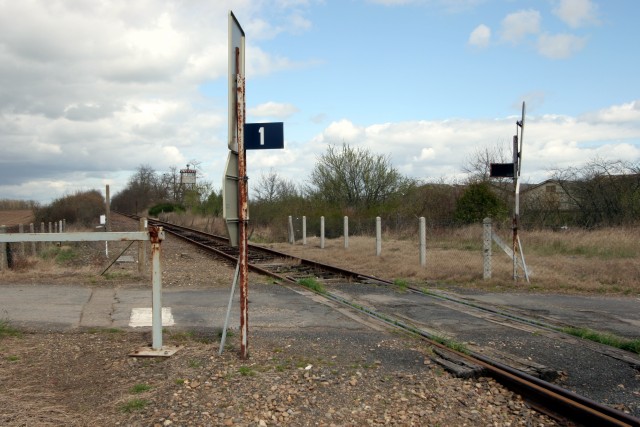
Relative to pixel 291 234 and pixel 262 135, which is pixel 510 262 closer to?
pixel 262 135

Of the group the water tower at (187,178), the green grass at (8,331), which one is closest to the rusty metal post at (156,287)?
the green grass at (8,331)

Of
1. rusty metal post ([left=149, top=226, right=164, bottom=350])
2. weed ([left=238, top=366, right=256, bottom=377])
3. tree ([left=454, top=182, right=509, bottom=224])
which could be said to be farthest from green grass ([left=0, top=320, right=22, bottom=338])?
tree ([left=454, top=182, right=509, bottom=224])

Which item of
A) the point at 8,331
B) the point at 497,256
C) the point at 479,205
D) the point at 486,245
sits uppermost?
the point at 479,205

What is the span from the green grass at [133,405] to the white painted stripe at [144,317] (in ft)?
9.70

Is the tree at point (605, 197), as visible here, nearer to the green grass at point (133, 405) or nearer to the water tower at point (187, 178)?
the green grass at point (133, 405)

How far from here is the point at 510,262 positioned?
51.1 feet

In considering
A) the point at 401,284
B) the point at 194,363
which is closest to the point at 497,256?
the point at 401,284

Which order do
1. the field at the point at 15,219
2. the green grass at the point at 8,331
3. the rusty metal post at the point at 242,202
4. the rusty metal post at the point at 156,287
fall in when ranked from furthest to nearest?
the field at the point at 15,219, the green grass at the point at 8,331, the rusty metal post at the point at 156,287, the rusty metal post at the point at 242,202

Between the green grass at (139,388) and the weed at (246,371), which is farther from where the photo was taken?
the weed at (246,371)

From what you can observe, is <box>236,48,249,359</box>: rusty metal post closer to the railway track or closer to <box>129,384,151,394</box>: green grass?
<box>129,384,151,394</box>: green grass

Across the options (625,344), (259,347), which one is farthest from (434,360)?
(625,344)

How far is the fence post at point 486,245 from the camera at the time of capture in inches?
489

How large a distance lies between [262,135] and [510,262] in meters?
11.5

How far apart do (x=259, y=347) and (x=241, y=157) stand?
216 cm
